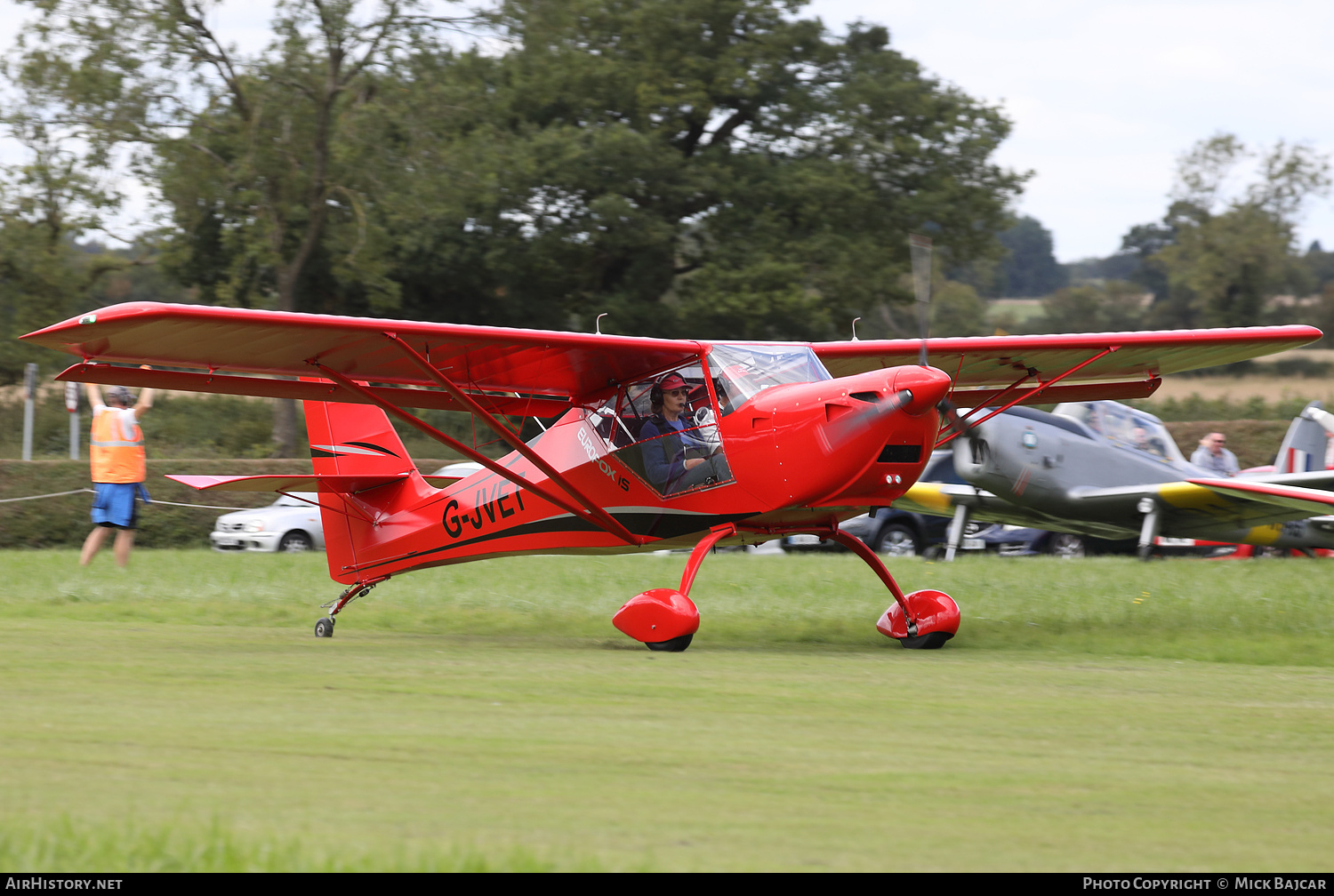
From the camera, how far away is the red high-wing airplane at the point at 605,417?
30.1 ft

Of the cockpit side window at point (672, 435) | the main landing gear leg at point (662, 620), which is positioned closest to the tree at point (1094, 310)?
the cockpit side window at point (672, 435)

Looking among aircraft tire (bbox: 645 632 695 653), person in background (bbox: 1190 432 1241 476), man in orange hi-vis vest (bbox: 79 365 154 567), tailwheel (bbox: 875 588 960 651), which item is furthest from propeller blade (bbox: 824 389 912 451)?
person in background (bbox: 1190 432 1241 476)

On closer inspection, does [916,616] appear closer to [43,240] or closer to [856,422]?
[856,422]

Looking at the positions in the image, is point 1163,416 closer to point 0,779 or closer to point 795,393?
point 795,393

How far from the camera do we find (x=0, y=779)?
441 cm

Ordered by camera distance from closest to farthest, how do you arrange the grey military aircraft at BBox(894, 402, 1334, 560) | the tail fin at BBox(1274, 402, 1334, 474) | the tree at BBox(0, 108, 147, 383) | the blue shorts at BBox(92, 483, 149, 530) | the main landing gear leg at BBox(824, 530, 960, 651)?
the main landing gear leg at BBox(824, 530, 960, 651)
the blue shorts at BBox(92, 483, 149, 530)
the grey military aircraft at BBox(894, 402, 1334, 560)
the tail fin at BBox(1274, 402, 1334, 474)
the tree at BBox(0, 108, 147, 383)

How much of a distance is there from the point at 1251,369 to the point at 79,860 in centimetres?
6236

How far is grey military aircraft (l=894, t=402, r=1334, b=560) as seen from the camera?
18266mm

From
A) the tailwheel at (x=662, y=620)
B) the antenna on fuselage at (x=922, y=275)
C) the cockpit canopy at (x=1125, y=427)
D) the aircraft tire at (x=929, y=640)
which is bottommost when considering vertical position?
the aircraft tire at (x=929, y=640)

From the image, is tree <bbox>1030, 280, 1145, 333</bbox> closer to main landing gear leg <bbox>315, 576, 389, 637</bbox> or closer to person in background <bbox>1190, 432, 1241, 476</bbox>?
→ person in background <bbox>1190, 432, 1241, 476</bbox>

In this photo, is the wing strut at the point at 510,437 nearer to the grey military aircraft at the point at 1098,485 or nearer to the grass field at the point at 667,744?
the grass field at the point at 667,744

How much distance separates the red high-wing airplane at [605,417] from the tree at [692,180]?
88.4ft

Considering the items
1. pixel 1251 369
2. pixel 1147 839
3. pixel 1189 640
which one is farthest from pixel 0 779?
pixel 1251 369

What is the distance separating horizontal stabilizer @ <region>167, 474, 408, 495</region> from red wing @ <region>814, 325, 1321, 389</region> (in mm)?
4262
